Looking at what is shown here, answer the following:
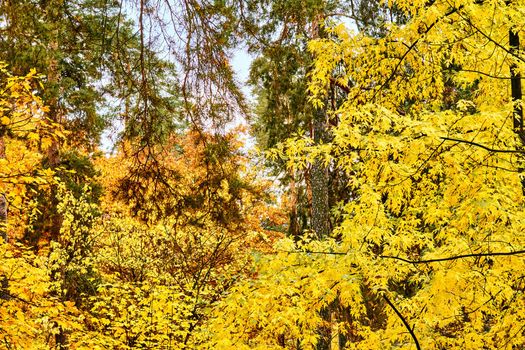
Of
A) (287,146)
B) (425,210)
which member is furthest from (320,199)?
(287,146)

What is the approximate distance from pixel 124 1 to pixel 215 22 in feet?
2.61

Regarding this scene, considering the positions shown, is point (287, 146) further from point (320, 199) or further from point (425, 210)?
point (320, 199)

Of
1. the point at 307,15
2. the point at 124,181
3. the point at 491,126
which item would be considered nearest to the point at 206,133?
the point at 124,181

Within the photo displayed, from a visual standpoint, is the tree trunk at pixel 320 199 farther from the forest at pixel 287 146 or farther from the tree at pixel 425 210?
the tree at pixel 425 210

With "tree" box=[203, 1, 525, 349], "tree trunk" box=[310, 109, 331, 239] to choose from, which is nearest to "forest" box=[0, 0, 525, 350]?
"tree" box=[203, 1, 525, 349]

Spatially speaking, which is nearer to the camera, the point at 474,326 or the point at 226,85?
the point at 226,85

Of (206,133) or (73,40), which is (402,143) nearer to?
(206,133)

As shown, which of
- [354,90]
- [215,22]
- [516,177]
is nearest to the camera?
[215,22]

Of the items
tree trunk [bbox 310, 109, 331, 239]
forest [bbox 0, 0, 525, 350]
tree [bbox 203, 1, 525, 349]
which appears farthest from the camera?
tree trunk [bbox 310, 109, 331, 239]

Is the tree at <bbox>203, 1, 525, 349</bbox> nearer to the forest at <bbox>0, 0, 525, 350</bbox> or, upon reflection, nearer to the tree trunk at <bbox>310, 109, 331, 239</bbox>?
the forest at <bbox>0, 0, 525, 350</bbox>

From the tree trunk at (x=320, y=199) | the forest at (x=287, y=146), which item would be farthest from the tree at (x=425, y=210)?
the tree trunk at (x=320, y=199)

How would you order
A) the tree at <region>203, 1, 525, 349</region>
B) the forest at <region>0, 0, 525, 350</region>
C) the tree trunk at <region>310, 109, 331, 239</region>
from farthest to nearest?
the tree trunk at <region>310, 109, 331, 239</region>
the tree at <region>203, 1, 525, 349</region>
the forest at <region>0, 0, 525, 350</region>

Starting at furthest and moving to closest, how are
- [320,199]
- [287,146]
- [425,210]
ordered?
[320,199]
[425,210]
[287,146]

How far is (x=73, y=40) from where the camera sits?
186 inches
